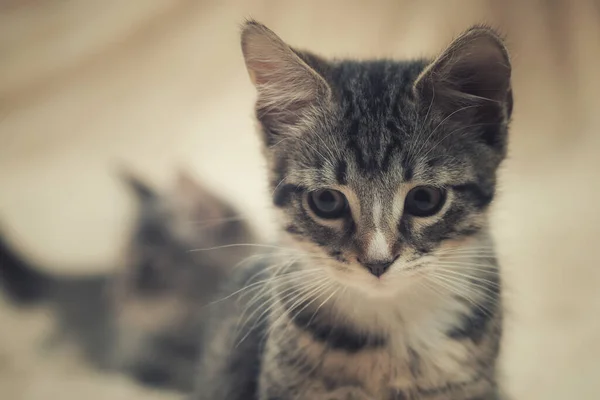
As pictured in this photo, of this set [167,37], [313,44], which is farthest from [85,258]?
[313,44]

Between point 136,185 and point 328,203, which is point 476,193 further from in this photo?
point 136,185

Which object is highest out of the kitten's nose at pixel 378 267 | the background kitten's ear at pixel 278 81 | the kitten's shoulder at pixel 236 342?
the background kitten's ear at pixel 278 81

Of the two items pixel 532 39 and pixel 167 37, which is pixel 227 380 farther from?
pixel 532 39

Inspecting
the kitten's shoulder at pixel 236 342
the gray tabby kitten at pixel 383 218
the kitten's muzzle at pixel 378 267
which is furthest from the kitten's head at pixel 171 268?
the kitten's muzzle at pixel 378 267

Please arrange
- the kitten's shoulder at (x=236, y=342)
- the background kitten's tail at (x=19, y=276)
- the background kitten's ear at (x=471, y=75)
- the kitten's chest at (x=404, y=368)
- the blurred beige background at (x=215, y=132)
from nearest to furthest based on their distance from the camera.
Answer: the background kitten's ear at (x=471, y=75) → the kitten's chest at (x=404, y=368) → the kitten's shoulder at (x=236, y=342) → the blurred beige background at (x=215, y=132) → the background kitten's tail at (x=19, y=276)

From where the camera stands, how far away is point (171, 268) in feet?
4.73

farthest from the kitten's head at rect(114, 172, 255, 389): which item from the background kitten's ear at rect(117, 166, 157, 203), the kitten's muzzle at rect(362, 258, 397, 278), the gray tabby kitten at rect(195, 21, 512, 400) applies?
the kitten's muzzle at rect(362, 258, 397, 278)

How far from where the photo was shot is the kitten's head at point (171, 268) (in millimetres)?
1328

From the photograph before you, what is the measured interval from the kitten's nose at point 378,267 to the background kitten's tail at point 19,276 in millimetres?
869

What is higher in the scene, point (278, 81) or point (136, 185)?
point (278, 81)

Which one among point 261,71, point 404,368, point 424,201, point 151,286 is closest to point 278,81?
point 261,71

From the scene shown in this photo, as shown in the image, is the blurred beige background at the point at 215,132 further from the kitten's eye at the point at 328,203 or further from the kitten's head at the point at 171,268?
the kitten's eye at the point at 328,203

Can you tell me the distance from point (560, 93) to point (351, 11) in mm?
456

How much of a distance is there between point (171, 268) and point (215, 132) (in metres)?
0.37
